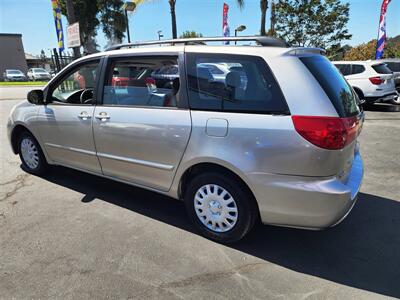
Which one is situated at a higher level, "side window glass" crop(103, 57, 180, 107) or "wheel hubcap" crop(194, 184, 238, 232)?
"side window glass" crop(103, 57, 180, 107)

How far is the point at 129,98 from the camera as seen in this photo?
11.5 feet

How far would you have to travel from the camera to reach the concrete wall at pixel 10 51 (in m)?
49.9

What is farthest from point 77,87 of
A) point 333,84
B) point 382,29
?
point 382,29

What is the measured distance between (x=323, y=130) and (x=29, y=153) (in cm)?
414

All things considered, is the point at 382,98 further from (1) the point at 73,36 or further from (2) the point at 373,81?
(1) the point at 73,36

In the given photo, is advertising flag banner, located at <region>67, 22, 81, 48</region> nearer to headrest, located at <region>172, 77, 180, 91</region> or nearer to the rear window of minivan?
headrest, located at <region>172, 77, 180, 91</region>

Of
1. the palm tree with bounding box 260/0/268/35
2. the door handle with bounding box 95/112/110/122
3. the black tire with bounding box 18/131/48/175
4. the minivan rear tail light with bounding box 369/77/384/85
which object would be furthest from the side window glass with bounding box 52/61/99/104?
the palm tree with bounding box 260/0/268/35

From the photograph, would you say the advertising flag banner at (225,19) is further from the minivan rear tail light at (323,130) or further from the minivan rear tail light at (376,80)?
the minivan rear tail light at (323,130)

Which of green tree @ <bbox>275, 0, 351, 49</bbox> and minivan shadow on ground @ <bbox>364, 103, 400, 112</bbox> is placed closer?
minivan shadow on ground @ <bbox>364, 103, 400, 112</bbox>

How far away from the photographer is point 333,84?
110 inches

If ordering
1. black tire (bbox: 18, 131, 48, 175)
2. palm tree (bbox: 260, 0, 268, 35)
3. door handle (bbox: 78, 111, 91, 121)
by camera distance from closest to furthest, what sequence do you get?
door handle (bbox: 78, 111, 91, 121) → black tire (bbox: 18, 131, 48, 175) → palm tree (bbox: 260, 0, 268, 35)

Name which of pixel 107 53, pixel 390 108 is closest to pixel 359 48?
pixel 390 108

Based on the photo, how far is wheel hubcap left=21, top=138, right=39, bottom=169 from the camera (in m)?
4.73

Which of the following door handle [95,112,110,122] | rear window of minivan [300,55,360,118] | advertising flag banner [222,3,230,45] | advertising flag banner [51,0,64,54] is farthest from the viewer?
advertising flag banner [222,3,230,45]
